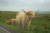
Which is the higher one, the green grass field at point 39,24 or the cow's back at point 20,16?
the cow's back at point 20,16

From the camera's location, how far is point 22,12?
1.78 m

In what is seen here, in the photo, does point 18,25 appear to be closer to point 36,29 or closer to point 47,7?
point 36,29

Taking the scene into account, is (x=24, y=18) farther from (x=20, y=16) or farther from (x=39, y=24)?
(x=39, y=24)

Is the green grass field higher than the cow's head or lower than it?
lower

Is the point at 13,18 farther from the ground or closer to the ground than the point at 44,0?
closer to the ground

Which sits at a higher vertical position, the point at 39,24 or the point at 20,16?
the point at 20,16

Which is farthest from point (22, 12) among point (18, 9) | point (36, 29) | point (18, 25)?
point (36, 29)

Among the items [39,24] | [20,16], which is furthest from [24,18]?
[39,24]

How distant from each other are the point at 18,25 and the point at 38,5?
0.39 meters

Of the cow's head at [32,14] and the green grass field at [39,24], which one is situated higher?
the cow's head at [32,14]

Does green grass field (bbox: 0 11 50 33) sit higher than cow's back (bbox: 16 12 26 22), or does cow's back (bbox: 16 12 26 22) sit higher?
cow's back (bbox: 16 12 26 22)

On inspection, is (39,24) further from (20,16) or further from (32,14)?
(20,16)

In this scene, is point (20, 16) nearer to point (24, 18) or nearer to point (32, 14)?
point (24, 18)

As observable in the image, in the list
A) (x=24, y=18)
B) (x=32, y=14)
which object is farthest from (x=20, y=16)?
(x=32, y=14)
